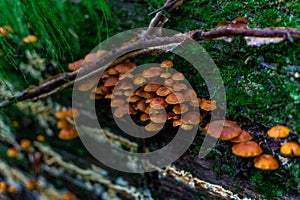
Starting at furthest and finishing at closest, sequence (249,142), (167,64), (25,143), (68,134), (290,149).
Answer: (25,143) < (68,134) < (167,64) < (249,142) < (290,149)

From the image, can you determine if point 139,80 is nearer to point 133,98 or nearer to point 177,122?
point 133,98

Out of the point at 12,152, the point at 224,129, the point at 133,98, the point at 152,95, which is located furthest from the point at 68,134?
the point at 224,129

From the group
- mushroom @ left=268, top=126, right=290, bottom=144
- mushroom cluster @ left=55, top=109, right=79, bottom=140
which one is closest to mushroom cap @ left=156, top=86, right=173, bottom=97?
mushroom @ left=268, top=126, right=290, bottom=144

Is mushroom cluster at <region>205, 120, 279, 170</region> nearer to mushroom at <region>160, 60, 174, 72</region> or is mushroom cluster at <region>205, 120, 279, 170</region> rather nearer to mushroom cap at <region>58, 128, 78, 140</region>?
mushroom at <region>160, 60, 174, 72</region>

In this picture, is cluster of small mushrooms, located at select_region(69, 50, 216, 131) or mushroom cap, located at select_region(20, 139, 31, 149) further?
mushroom cap, located at select_region(20, 139, 31, 149)

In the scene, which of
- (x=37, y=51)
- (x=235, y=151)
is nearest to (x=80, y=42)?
(x=37, y=51)

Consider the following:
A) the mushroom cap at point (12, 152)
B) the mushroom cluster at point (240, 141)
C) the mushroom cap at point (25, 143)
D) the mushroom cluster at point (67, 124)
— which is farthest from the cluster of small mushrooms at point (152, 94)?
the mushroom cap at point (12, 152)
